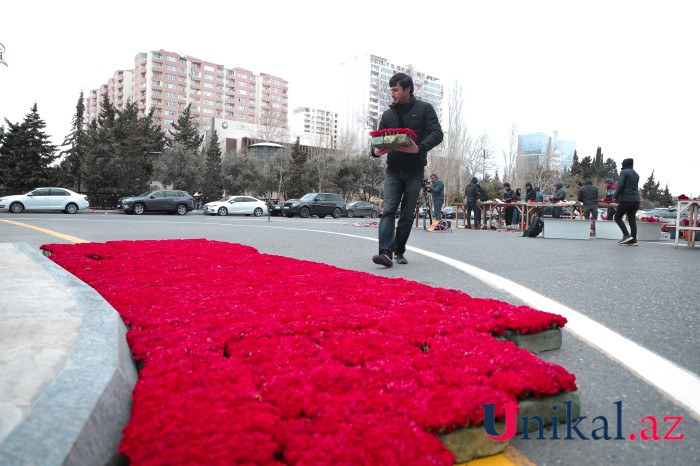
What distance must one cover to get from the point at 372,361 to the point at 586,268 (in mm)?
4561

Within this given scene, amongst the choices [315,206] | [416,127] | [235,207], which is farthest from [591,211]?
[235,207]

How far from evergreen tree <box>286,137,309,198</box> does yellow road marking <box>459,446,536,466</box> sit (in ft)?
169

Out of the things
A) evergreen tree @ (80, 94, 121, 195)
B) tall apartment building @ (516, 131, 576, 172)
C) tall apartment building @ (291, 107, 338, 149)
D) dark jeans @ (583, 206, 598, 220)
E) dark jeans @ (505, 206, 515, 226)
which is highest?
tall apartment building @ (291, 107, 338, 149)

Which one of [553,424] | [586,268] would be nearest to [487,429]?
[553,424]

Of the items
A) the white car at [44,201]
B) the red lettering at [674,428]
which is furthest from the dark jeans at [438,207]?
the white car at [44,201]

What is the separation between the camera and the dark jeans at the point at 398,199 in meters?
5.68

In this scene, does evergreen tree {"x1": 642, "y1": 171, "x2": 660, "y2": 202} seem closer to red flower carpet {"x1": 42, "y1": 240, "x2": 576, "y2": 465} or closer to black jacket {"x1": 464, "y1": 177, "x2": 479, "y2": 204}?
black jacket {"x1": 464, "y1": 177, "x2": 479, "y2": 204}

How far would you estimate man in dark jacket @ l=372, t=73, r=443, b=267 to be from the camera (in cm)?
561

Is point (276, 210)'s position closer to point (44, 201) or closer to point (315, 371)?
point (44, 201)

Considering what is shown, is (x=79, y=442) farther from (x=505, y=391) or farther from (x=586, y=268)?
(x=586, y=268)

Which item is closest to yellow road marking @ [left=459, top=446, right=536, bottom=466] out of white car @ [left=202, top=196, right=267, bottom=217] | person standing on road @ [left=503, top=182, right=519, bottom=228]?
person standing on road @ [left=503, top=182, right=519, bottom=228]

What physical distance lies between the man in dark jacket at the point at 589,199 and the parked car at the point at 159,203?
2326 centimetres

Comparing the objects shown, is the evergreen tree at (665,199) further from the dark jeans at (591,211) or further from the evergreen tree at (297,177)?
the dark jeans at (591,211)

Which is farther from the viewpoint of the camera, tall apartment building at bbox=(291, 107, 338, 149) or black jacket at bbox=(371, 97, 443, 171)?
tall apartment building at bbox=(291, 107, 338, 149)
